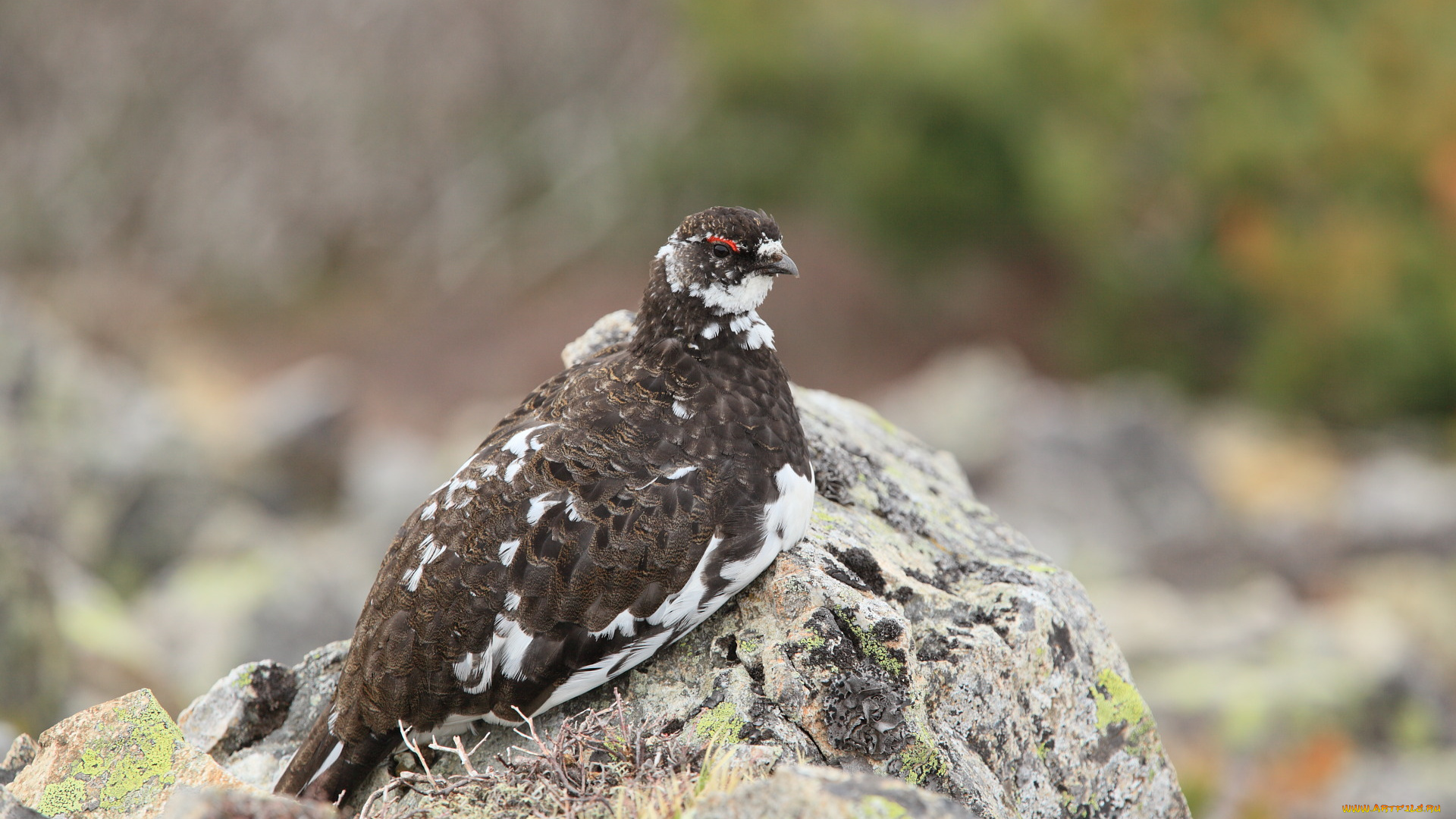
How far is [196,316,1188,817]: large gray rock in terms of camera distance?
152 inches

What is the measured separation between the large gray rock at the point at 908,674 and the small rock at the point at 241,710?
61 mm

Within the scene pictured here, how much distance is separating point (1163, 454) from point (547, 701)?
42.3 ft

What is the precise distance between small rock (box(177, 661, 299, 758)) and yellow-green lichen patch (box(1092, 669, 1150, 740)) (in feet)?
10.3

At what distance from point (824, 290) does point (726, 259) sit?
21947mm

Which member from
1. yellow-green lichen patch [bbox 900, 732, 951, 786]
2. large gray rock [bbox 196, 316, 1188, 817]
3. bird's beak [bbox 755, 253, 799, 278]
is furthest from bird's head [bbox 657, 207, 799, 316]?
yellow-green lichen patch [bbox 900, 732, 951, 786]

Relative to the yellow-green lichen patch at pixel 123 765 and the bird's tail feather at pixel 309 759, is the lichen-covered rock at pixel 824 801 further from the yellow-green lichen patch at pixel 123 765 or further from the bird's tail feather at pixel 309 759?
the yellow-green lichen patch at pixel 123 765

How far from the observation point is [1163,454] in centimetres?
1524

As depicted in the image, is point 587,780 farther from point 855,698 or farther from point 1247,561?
point 1247,561

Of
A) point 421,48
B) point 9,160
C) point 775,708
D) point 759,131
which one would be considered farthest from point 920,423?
point 9,160

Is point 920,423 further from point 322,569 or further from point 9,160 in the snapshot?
point 9,160

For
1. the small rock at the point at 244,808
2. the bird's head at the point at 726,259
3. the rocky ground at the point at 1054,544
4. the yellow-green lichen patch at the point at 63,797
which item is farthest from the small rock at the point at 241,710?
the bird's head at the point at 726,259

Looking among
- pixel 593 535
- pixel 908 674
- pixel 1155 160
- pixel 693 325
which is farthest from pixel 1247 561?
pixel 593 535

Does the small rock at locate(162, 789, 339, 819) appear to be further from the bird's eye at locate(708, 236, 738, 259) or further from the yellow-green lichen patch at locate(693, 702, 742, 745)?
the bird's eye at locate(708, 236, 738, 259)

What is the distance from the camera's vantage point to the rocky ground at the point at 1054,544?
8008mm
